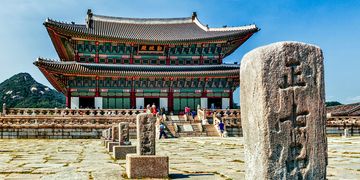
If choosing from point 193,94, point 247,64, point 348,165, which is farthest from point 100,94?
point 247,64

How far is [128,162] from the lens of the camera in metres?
6.88

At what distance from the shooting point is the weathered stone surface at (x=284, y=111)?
3.62m

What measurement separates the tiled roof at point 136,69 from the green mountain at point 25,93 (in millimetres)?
58291

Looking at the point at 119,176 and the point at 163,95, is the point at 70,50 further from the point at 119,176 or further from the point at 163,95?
the point at 119,176

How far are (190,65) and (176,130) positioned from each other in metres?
12.1

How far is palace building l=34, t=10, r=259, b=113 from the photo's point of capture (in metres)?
34.6

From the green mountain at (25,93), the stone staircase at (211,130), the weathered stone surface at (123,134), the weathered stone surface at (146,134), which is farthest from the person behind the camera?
the green mountain at (25,93)

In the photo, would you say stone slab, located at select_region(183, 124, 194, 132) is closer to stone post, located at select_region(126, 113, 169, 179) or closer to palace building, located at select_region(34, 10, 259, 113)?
palace building, located at select_region(34, 10, 259, 113)

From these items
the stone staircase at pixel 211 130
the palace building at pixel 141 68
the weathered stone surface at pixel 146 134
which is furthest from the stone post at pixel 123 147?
the palace building at pixel 141 68

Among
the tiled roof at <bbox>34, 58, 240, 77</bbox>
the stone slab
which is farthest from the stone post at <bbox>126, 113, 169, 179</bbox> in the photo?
the tiled roof at <bbox>34, 58, 240, 77</bbox>

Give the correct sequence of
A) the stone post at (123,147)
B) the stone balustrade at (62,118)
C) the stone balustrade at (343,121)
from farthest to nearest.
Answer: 1. the stone balustrade at (343,121)
2. the stone balustrade at (62,118)
3. the stone post at (123,147)

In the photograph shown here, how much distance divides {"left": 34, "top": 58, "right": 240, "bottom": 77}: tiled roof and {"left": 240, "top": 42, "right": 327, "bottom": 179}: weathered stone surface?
3013 centimetres

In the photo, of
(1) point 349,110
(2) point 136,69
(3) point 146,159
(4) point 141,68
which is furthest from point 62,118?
(1) point 349,110

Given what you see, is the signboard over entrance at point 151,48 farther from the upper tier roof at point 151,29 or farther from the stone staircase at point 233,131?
the stone staircase at point 233,131
